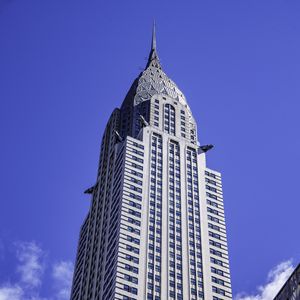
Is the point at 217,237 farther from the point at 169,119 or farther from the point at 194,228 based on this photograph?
the point at 169,119

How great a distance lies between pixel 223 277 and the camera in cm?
13662

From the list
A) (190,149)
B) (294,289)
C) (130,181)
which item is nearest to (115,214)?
(130,181)

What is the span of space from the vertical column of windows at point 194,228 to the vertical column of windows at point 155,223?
278 inches

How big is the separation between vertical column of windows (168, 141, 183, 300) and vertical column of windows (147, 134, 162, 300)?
8.55 feet

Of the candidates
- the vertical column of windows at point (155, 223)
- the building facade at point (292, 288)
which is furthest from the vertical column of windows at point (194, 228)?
the building facade at point (292, 288)

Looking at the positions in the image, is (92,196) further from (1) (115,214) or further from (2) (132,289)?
(2) (132,289)

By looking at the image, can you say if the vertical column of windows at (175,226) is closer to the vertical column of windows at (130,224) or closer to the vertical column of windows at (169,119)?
the vertical column of windows at (169,119)

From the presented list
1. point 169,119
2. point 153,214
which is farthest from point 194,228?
point 169,119

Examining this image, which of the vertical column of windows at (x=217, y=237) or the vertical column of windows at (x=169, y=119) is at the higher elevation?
the vertical column of windows at (x=169, y=119)

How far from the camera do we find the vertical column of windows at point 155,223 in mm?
127625

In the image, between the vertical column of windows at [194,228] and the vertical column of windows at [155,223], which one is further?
the vertical column of windows at [194,228]

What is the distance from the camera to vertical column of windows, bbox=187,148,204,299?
13162 cm

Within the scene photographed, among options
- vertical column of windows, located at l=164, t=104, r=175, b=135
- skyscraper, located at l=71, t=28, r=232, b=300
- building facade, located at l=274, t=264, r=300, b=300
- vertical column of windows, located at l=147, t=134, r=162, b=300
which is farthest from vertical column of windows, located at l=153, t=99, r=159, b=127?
building facade, located at l=274, t=264, r=300, b=300

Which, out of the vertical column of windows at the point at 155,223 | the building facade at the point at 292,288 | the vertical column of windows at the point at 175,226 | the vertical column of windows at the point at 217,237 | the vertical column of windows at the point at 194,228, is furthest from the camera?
the vertical column of windows at the point at 217,237
